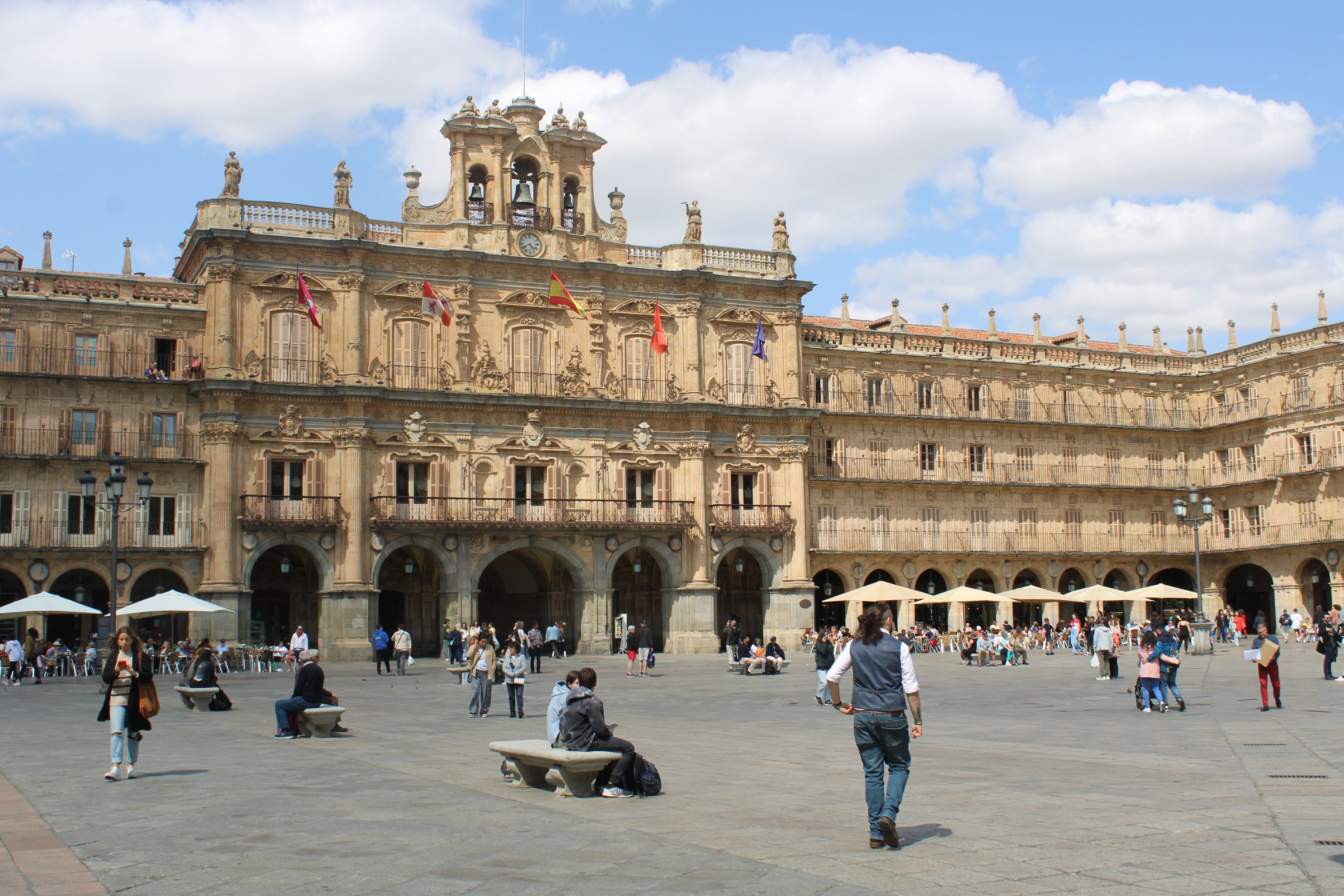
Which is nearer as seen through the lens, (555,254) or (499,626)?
(555,254)

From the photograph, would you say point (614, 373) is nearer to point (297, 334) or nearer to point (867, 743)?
point (297, 334)

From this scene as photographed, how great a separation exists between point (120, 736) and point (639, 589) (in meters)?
40.2

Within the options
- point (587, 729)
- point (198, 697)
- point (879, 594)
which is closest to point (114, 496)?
point (198, 697)

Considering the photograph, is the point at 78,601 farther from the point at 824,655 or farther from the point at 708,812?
the point at 708,812

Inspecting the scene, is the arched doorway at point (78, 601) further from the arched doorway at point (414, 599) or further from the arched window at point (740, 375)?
the arched window at point (740, 375)

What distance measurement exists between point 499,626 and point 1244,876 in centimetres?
4615

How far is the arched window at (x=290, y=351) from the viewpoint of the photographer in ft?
152

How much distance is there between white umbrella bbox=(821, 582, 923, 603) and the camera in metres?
45.8

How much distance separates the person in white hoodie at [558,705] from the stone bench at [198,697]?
12.2m

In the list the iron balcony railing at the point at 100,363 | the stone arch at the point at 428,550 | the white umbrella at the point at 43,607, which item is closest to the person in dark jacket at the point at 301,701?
the white umbrella at the point at 43,607

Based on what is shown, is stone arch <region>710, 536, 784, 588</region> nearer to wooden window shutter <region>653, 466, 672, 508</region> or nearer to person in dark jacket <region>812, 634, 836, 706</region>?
wooden window shutter <region>653, 466, 672, 508</region>

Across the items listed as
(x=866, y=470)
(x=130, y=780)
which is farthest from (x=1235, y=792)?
A: (x=866, y=470)

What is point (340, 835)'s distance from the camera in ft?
35.8

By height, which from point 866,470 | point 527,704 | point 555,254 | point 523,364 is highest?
point 555,254
